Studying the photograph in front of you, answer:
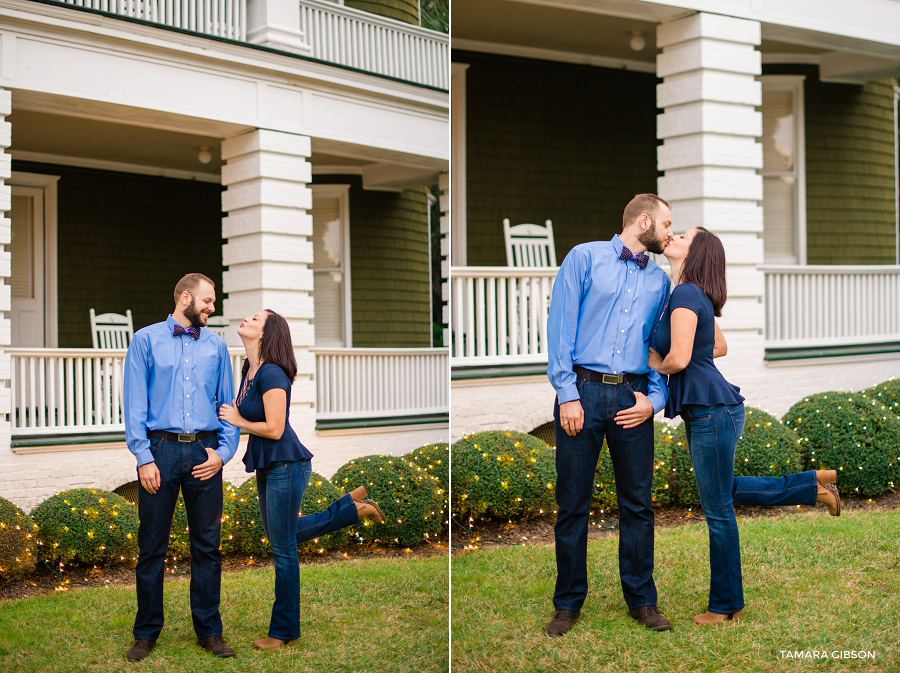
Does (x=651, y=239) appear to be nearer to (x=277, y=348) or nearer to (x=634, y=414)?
(x=634, y=414)

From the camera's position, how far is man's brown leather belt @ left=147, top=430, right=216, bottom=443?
303cm

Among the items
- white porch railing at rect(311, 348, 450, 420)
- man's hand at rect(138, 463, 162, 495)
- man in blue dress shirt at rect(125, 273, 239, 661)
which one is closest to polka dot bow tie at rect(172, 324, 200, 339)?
man in blue dress shirt at rect(125, 273, 239, 661)

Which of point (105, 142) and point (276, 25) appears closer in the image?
point (276, 25)

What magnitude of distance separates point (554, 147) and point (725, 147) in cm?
264

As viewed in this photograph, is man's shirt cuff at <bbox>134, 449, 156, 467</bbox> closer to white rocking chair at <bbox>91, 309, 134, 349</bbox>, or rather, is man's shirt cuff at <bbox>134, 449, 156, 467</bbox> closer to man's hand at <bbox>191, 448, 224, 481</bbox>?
man's hand at <bbox>191, 448, 224, 481</bbox>

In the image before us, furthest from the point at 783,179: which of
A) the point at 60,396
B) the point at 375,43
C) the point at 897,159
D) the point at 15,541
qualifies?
the point at 15,541

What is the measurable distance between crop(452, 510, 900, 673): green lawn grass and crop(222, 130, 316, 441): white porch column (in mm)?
1084

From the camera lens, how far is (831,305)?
452cm

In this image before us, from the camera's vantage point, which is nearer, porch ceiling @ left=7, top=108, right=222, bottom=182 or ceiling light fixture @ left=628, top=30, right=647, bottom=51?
porch ceiling @ left=7, top=108, right=222, bottom=182

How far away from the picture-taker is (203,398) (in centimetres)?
307

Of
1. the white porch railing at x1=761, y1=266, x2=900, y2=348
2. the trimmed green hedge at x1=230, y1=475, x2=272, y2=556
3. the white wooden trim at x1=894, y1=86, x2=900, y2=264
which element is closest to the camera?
the trimmed green hedge at x1=230, y1=475, x2=272, y2=556

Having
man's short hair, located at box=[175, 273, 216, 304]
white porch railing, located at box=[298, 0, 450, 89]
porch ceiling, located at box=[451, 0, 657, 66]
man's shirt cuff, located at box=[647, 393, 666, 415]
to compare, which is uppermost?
porch ceiling, located at box=[451, 0, 657, 66]

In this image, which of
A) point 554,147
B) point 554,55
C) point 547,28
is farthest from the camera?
point 554,147

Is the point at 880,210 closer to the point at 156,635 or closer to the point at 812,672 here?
the point at 812,672
